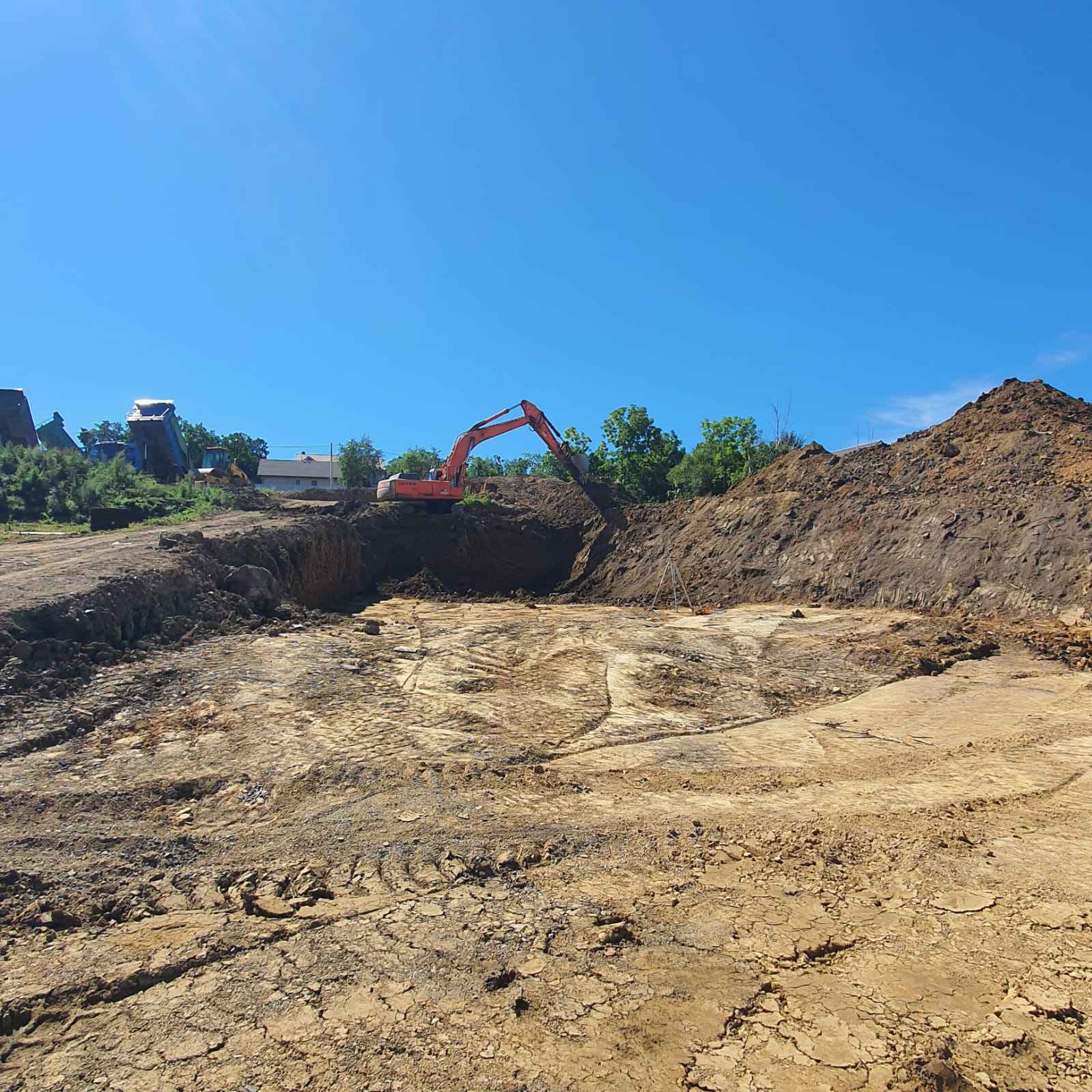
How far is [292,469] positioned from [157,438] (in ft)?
105

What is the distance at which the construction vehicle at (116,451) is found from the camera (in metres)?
28.2

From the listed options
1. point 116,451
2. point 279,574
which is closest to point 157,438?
point 116,451

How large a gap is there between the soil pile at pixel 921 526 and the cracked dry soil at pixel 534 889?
199 inches

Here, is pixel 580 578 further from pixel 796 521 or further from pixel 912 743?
pixel 912 743

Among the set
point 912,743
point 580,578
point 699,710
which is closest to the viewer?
point 912,743

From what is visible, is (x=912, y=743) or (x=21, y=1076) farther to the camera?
Answer: (x=912, y=743)

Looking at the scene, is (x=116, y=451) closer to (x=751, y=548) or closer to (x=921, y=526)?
(x=751, y=548)

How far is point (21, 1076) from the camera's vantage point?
2.68 m

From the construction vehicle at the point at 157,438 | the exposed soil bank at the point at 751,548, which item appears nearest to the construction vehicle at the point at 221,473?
the construction vehicle at the point at 157,438

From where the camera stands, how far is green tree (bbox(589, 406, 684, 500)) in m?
31.9

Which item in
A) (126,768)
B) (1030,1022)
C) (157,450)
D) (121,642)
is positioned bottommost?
(1030,1022)

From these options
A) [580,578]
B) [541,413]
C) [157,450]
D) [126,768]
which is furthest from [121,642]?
[157,450]

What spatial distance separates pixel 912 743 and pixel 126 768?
6.84 meters

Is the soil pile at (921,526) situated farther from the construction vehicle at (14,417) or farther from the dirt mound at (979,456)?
the construction vehicle at (14,417)
